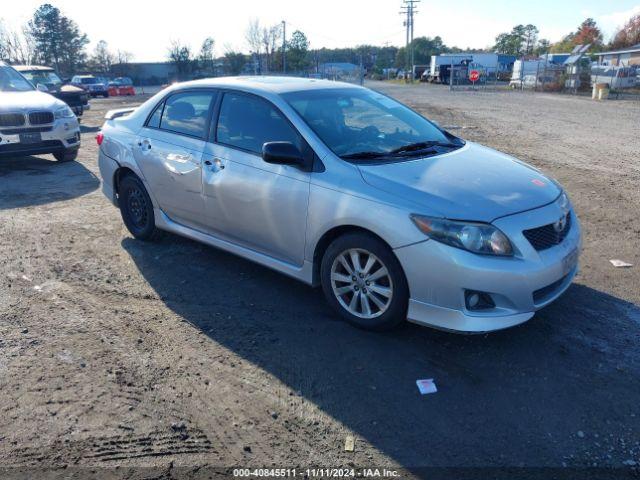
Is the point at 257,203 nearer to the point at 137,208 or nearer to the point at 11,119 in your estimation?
the point at 137,208

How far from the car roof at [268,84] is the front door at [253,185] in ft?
0.36

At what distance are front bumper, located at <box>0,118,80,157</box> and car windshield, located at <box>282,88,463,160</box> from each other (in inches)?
285

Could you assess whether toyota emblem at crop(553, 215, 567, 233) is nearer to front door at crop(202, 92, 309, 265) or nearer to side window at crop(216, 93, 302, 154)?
front door at crop(202, 92, 309, 265)

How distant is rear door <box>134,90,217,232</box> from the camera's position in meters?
4.84

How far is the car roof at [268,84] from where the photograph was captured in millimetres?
4582

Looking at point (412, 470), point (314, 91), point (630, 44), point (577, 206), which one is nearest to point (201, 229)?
point (314, 91)

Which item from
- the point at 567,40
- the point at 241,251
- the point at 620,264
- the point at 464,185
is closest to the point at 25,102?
the point at 241,251

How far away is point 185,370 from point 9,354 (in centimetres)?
131

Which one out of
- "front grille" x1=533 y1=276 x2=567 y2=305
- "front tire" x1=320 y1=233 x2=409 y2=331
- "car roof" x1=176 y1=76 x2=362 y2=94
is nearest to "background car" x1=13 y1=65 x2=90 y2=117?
"car roof" x1=176 y1=76 x2=362 y2=94

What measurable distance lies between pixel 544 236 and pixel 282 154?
6.33 feet

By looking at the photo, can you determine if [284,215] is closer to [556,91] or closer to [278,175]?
[278,175]

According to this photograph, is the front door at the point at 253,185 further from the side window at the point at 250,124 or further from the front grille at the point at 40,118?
the front grille at the point at 40,118

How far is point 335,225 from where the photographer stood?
379cm

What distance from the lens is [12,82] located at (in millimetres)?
10820
